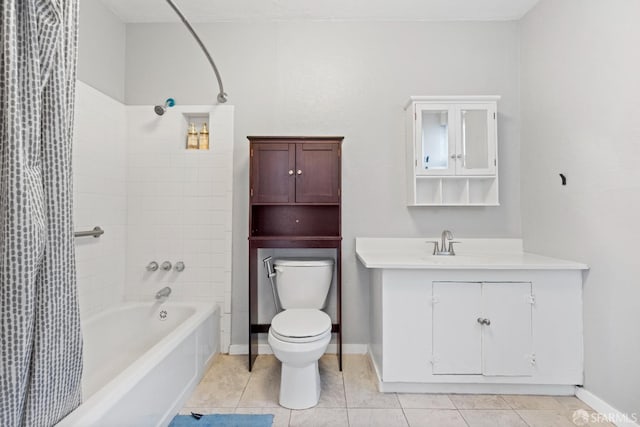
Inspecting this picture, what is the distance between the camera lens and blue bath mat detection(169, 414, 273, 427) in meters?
1.56

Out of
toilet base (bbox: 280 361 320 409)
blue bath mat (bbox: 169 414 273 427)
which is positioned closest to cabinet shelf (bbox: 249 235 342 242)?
toilet base (bbox: 280 361 320 409)

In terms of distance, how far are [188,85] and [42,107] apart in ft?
5.37

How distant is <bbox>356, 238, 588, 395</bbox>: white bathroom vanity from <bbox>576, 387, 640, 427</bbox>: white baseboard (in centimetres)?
6

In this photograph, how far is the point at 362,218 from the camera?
7.84 ft

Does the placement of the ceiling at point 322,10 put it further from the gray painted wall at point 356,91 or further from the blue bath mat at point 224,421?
the blue bath mat at point 224,421

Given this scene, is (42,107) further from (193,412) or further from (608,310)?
(608,310)

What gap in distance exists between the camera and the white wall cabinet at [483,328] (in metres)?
1.78

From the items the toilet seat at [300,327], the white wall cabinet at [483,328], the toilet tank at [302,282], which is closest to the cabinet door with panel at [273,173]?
the toilet tank at [302,282]

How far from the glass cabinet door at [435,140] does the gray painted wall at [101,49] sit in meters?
2.20

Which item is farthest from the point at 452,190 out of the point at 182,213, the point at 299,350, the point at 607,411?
the point at 182,213

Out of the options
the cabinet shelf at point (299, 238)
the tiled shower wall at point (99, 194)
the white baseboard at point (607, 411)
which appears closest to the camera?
the white baseboard at point (607, 411)

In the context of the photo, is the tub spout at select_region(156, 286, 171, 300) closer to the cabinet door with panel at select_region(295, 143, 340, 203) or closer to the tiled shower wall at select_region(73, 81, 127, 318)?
the tiled shower wall at select_region(73, 81, 127, 318)

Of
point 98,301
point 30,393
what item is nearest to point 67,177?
point 30,393

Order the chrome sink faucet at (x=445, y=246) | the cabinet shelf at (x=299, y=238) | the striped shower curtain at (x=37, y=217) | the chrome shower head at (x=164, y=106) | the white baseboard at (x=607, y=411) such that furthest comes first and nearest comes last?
1. the chrome shower head at (x=164, y=106)
2. the chrome sink faucet at (x=445, y=246)
3. the cabinet shelf at (x=299, y=238)
4. the white baseboard at (x=607, y=411)
5. the striped shower curtain at (x=37, y=217)
